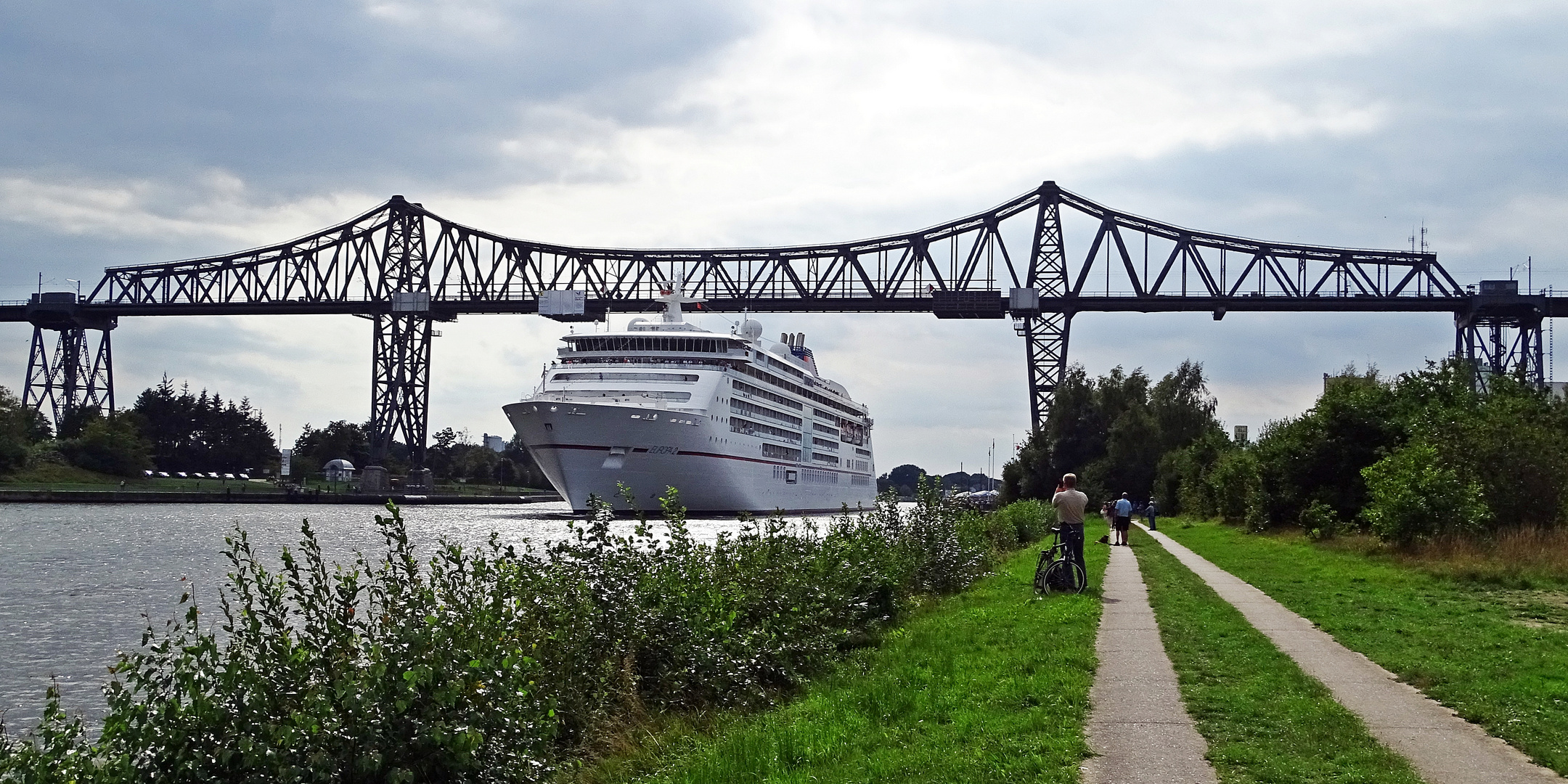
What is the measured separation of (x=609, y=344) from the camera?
80562 mm

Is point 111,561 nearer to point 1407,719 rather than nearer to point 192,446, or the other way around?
point 1407,719

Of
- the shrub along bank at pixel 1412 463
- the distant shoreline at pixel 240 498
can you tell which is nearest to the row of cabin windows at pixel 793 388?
A: the distant shoreline at pixel 240 498

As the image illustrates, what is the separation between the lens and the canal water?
2088 centimetres

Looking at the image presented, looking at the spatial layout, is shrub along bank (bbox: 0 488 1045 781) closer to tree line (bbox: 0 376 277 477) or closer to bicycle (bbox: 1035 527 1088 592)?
bicycle (bbox: 1035 527 1088 592)

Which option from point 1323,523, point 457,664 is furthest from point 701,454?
point 457,664

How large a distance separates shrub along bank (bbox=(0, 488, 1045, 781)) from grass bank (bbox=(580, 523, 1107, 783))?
0.96 m

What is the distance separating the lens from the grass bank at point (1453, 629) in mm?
11148

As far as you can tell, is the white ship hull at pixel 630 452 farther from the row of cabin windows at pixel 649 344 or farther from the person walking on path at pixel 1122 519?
the person walking on path at pixel 1122 519

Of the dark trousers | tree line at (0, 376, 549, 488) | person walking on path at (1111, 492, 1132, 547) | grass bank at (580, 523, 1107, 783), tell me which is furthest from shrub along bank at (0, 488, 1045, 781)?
tree line at (0, 376, 549, 488)

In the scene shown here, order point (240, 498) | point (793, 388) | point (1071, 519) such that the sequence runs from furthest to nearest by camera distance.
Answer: point (240, 498) → point (793, 388) → point (1071, 519)

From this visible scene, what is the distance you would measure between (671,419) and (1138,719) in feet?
203

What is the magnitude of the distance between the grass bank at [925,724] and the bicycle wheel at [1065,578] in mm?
4057

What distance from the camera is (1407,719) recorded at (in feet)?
36.3

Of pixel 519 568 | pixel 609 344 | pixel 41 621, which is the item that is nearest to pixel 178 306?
pixel 609 344
